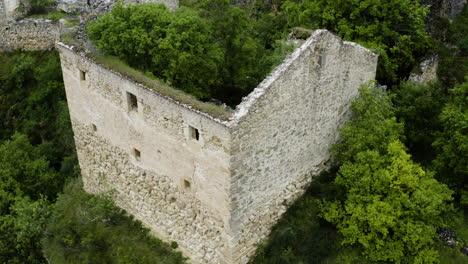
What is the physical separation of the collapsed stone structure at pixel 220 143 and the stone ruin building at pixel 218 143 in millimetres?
38

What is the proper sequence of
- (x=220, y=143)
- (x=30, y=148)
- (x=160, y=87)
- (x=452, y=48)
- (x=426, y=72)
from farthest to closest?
(x=30, y=148)
(x=452, y=48)
(x=426, y=72)
(x=160, y=87)
(x=220, y=143)

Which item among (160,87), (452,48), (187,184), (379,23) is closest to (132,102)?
(160,87)

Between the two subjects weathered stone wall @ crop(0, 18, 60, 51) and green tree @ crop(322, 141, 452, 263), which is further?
weathered stone wall @ crop(0, 18, 60, 51)

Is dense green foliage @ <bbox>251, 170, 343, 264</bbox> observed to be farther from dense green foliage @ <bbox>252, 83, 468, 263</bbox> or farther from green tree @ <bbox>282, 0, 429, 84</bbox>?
green tree @ <bbox>282, 0, 429, 84</bbox>

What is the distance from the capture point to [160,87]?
1510cm

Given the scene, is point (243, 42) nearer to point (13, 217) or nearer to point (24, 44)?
point (13, 217)

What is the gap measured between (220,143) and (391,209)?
566 centimetres

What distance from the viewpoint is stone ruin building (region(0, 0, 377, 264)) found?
A: 46.2 feet

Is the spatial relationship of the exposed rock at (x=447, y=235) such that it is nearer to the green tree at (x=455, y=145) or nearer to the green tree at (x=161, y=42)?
the green tree at (x=455, y=145)

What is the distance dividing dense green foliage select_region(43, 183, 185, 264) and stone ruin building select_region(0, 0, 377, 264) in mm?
471

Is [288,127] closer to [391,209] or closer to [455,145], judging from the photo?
[391,209]

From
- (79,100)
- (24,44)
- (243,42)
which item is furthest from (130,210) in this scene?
(24,44)

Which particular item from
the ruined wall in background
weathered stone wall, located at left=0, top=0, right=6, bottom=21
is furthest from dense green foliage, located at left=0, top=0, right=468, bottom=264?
the ruined wall in background

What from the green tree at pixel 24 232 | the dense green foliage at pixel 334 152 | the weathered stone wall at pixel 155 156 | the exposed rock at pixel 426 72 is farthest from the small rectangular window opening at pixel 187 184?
the exposed rock at pixel 426 72
